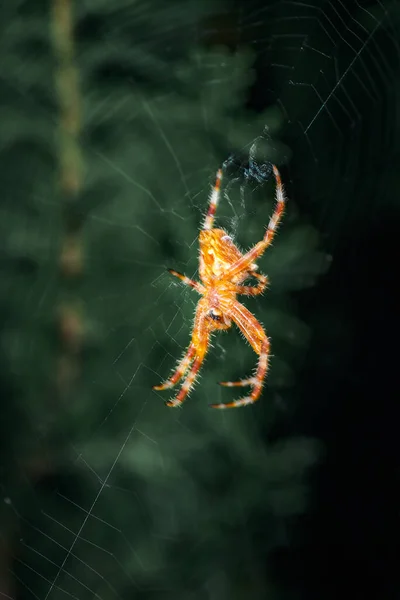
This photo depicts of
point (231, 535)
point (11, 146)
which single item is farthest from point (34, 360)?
point (231, 535)

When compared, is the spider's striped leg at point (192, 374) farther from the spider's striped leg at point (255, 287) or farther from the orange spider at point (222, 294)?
the spider's striped leg at point (255, 287)

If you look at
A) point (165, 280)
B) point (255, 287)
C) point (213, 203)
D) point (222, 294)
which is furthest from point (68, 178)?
point (255, 287)

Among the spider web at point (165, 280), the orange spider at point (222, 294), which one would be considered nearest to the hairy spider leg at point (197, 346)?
the orange spider at point (222, 294)

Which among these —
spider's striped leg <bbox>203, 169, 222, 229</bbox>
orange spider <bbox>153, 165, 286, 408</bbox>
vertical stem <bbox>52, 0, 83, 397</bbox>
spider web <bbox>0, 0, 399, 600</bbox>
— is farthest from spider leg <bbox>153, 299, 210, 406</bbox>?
vertical stem <bbox>52, 0, 83, 397</bbox>

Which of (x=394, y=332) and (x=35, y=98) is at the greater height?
(x=394, y=332)

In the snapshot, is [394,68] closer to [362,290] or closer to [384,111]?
[384,111]

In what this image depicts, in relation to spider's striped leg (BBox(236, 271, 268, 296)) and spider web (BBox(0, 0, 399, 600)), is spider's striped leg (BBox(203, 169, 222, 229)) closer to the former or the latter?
spider web (BBox(0, 0, 399, 600))

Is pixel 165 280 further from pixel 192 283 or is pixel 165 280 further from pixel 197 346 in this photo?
pixel 197 346
